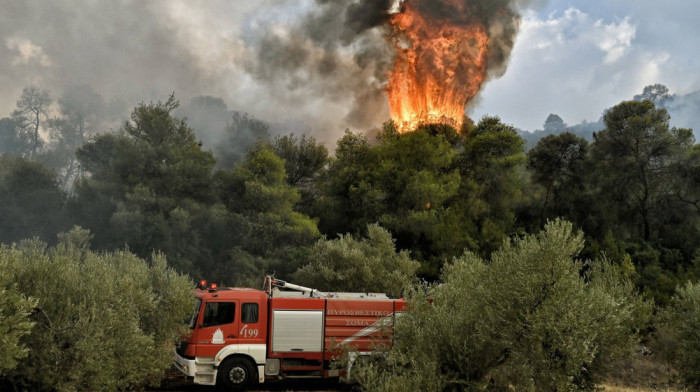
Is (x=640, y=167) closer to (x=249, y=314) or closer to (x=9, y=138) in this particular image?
(x=249, y=314)

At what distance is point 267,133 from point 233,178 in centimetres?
6019

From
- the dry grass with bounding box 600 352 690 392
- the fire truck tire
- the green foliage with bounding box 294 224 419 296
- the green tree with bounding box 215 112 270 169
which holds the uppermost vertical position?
the green tree with bounding box 215 112 270 169

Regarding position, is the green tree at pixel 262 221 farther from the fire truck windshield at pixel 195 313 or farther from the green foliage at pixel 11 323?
the green foliage at pixel 11 323

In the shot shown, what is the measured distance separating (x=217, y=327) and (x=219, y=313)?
1.85ft

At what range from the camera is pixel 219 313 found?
71.1 ft

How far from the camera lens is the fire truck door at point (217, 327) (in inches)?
837

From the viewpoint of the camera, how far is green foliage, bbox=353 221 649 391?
44.7ft

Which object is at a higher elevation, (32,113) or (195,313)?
(32,113)

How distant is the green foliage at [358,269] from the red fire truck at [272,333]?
12.1m

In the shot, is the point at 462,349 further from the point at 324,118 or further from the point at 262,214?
the point at 324,118

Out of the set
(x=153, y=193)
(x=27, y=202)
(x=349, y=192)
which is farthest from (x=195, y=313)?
(x=27, y=202)

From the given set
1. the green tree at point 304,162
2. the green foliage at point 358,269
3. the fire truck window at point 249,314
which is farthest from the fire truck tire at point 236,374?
the green tree at point 304,162

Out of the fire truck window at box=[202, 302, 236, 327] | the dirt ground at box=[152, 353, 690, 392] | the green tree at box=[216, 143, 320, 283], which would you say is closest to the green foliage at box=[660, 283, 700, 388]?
the dirt ground at box=[152, 353, 690, 392]

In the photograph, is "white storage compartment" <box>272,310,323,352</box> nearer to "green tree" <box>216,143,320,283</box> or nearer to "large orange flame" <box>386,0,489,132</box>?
"green tree" <box>216,143,320,283</box>
